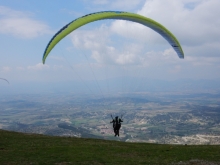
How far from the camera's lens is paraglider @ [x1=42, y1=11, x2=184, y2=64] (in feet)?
53.6

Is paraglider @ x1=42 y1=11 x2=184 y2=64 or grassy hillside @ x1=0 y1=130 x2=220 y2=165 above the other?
paraglider @ x1=42 y1=11 x2=184 y2=64

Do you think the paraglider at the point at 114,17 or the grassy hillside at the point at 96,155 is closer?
the paraglider at the point at 114,17

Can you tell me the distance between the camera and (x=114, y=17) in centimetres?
1878

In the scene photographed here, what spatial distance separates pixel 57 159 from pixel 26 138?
40.0ft

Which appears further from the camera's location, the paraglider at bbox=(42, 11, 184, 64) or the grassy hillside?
the grassy hillside

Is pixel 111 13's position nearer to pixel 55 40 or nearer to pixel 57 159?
pixel 55 40

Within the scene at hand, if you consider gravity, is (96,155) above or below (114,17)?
below

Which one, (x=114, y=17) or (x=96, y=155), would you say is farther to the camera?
(x=96, y=155)

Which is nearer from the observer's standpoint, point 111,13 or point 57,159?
point 111,13

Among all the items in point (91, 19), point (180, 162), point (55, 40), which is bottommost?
point (180, 162)

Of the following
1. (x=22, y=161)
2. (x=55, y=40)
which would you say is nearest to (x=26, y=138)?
(x=22, y=161)

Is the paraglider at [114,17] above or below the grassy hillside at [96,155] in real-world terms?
above

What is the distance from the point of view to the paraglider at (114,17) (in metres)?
16.3

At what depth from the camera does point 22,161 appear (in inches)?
795
